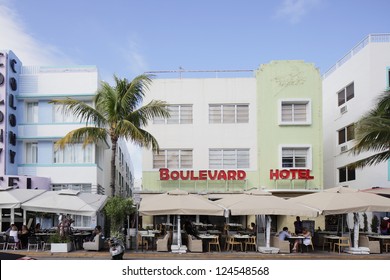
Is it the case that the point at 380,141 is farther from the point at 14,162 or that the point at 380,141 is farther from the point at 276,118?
the point at 14,162

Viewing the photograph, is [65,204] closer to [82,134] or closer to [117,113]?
[82,134]

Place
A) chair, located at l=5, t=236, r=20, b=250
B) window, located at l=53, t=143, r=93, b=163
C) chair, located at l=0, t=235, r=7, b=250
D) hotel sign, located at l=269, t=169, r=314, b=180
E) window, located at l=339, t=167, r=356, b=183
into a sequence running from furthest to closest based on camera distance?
window, located at l=339, t=167, r=356, b=183, hotel sign, located at l=269, t=169, r=314, b=180, window, located at l=53, t=143, r=93, b=163, chair, located at l=0, t=235, r=7, b=250, chair, located at l=5, t=236, r=20, b=250

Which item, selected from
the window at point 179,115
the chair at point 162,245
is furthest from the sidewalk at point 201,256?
the window at point 179,115

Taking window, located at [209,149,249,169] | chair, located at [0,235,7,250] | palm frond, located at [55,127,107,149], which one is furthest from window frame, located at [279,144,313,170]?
chair, located at [0,235,7,250]

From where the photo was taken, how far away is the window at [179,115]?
30391 millimetres

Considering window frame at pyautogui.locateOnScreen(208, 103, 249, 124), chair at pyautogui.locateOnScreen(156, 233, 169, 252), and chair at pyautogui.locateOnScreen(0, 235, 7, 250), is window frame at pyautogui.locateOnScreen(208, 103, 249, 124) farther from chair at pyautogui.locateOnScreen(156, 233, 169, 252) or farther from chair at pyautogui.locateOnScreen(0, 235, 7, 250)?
chair at pyautogui.locateOnScreen(0, 235, 7, 250)

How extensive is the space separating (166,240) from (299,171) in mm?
11484

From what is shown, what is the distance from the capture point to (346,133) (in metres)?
33.2

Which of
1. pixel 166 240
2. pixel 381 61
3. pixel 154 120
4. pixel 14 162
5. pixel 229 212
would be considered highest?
pixel 381 61

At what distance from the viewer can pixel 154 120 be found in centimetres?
3042

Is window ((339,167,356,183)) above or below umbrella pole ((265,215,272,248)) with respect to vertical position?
above

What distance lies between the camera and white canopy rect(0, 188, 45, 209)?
20.6 m

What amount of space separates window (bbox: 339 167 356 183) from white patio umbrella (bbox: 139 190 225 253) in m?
15.5
